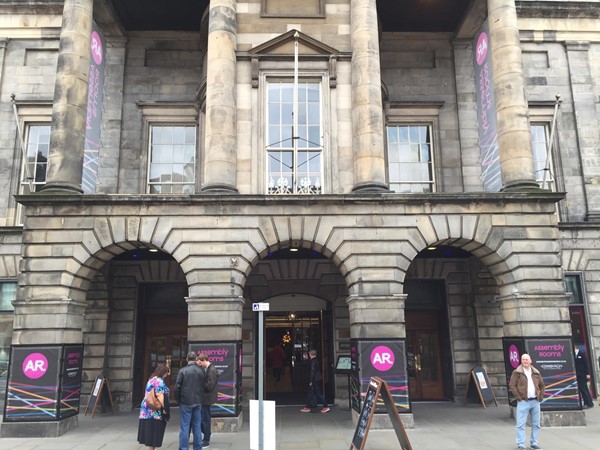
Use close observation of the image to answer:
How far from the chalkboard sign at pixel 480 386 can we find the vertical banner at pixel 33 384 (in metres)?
12.1

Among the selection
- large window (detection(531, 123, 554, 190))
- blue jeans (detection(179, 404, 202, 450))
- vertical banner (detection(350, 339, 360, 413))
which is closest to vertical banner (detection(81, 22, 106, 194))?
blue jeans (detection(179, 404, 202, 450))

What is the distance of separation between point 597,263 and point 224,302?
13565 millimetres

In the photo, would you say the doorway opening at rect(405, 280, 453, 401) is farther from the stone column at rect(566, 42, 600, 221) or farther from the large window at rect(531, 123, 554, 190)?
the stone column at rect(566, 42, 600, 221)

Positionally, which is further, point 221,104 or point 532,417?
point 221,104

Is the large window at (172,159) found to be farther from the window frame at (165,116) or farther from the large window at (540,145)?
the large window at (540,145)

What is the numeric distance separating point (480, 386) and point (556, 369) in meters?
3.67

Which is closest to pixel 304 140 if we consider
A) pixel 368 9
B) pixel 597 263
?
pixel 368 9

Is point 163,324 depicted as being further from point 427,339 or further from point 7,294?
point 427,339

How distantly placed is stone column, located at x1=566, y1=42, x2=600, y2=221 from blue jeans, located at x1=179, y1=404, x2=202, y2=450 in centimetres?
1556

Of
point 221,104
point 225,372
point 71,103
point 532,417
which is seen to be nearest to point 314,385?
point 225,372

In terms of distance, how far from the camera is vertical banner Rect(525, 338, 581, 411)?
12.5m

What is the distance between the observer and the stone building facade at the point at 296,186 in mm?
13055

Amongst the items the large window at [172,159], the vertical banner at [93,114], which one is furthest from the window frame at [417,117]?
the vertical banner at [93,114]

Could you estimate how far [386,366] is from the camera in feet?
40.8
